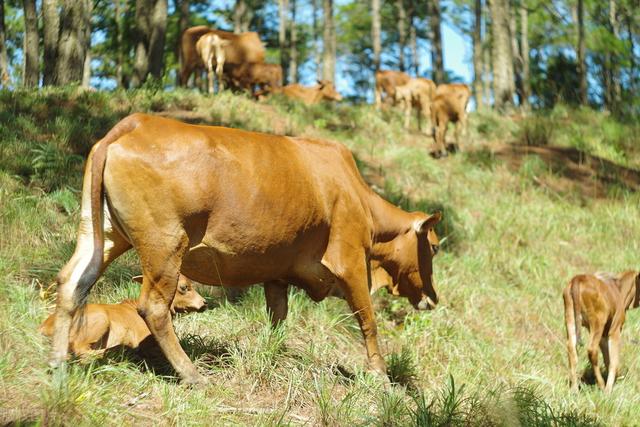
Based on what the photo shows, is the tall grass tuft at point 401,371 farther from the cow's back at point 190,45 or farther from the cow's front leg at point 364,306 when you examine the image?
the cow's back at point 190,45

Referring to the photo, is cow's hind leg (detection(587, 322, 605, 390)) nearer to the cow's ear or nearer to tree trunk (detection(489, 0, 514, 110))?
the cow's ear

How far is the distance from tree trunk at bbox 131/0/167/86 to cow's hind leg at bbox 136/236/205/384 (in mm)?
12860

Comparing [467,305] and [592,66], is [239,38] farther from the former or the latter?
[592,66]

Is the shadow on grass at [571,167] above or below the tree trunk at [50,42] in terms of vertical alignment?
below

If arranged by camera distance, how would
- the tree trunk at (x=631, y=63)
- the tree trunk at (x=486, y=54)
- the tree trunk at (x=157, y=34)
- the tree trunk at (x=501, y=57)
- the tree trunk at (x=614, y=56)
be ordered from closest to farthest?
the tree trunk at (x=157, y=34) < the tree trunk at (x=501, y=57) < the tree trunk at (x=631, y=63) < the tree trunk at (x=614, y=56) < the tree trunk at (x=486, y=54)

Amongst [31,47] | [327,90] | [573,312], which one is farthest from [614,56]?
[573,312]

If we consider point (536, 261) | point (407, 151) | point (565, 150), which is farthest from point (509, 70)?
point (536, 261)

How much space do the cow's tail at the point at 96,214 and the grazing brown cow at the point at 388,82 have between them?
61.1ft

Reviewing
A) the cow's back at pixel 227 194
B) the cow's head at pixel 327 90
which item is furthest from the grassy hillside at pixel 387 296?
the cow's head at pixel 327 90

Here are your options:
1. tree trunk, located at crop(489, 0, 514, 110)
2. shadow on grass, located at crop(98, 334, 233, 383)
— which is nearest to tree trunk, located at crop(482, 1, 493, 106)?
tree trunk, located at crop(489, 0, 514, 110)

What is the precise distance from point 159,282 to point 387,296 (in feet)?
15.5

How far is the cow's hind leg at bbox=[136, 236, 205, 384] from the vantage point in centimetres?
483

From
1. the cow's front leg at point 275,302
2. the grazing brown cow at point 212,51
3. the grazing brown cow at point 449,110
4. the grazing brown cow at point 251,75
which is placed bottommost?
the cow's front leg at point 275,302

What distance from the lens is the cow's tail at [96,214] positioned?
478cm
